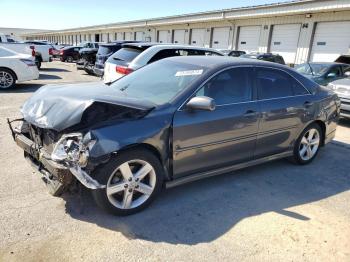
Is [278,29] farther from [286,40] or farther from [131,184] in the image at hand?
[131,184]

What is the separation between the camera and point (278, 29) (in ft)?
68.0

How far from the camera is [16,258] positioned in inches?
105

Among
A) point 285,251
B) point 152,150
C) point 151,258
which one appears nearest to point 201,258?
point 151,258

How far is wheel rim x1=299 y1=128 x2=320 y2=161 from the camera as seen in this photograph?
16.5ft

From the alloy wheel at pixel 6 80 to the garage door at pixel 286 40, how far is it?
618 inches

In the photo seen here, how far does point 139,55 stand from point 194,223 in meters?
5.44

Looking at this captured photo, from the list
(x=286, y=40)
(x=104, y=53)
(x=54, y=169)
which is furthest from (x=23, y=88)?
Result: (x=286, y=40)

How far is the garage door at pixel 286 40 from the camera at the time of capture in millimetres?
19641

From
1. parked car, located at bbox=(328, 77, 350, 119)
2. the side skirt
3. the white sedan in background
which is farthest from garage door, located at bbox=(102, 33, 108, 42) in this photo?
the side skirt

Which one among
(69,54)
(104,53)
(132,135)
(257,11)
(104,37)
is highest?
(257,11)

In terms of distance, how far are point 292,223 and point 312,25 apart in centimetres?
1774

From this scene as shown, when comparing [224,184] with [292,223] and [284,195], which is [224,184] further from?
[292,223]

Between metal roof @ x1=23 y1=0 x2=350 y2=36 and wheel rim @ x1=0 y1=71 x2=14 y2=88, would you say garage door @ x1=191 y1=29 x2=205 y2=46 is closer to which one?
metal roof @ x1=23 y1=0 x2=350 y2=36

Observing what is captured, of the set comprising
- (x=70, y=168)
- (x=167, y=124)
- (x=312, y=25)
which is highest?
(x=312, y=25)
